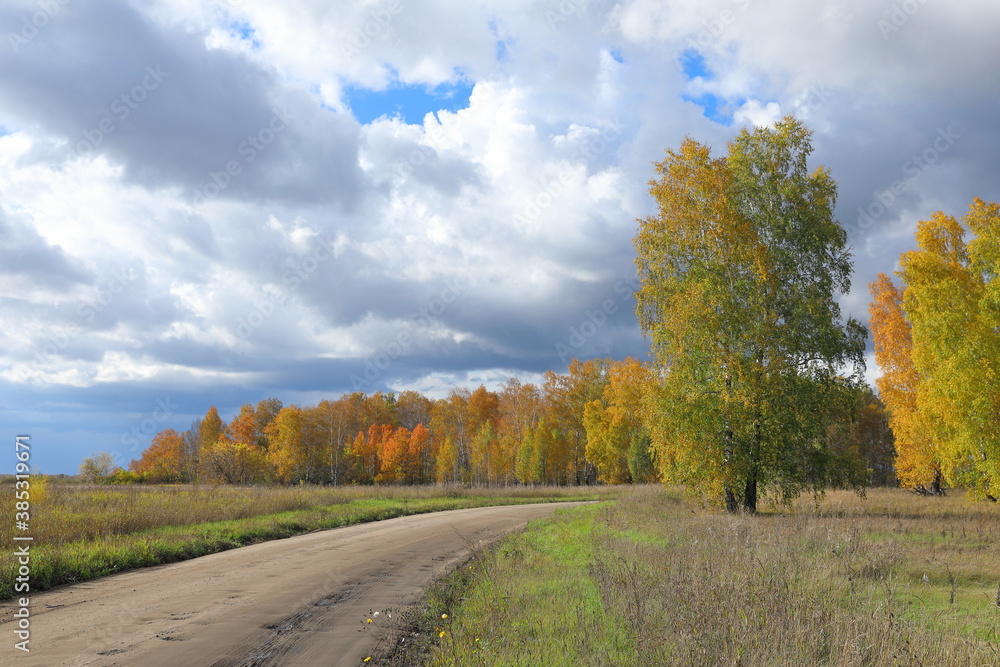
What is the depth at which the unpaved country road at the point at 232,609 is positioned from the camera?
6090 millimetres

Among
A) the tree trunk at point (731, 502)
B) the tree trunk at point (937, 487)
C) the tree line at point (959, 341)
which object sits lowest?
the tree trunk at point (937, 487)

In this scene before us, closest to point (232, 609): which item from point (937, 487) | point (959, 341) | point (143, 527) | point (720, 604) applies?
point (720, 604)

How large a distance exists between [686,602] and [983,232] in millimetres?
24779

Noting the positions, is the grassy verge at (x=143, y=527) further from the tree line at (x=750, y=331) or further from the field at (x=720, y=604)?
the tree line at (x=750, y=331)

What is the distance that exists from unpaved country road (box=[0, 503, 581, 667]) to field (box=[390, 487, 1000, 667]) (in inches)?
37.6

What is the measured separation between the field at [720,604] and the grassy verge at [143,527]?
664 centimetres

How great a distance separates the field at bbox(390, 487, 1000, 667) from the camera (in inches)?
214

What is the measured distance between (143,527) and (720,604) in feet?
52.6

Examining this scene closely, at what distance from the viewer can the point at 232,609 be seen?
791 centimetres

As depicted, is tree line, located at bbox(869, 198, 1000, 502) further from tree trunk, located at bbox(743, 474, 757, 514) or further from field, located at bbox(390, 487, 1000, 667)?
field, located at bbox(390, 487, 1000, 667)

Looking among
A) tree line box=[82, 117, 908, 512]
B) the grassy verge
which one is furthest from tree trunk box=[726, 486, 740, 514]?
the grassy verge

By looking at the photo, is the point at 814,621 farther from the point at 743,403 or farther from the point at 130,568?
the point at 743,403

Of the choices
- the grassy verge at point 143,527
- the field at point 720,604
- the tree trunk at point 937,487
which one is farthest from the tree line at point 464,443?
the field at point 720,604

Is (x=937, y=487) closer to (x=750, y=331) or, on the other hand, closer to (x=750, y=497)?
(x=750, y=497)
